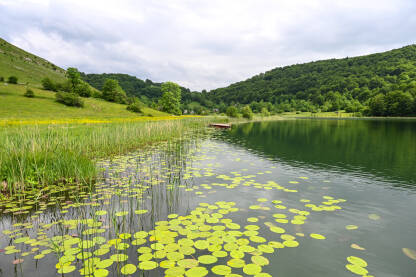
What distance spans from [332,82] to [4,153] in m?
177

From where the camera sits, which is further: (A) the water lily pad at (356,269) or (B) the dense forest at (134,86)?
(B) the dense forest at (134,86)

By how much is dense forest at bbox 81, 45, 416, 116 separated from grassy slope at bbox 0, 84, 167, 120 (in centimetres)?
5620

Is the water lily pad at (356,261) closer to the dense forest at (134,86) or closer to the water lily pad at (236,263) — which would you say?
the water lily pad at (236,263)

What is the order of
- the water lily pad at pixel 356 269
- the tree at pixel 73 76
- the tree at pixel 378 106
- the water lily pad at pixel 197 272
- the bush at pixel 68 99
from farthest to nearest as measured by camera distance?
the tree at pixel 378 106
the tree at pixel 73 76
the bush at pixel 68 99
the water lily pad at pixel 356 269
the water lily pad at pixel 197 272

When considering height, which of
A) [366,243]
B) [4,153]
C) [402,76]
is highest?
[402,76]

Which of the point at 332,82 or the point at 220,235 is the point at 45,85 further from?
the point at 332,82

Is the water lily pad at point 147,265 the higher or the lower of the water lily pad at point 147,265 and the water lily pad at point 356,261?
the higher

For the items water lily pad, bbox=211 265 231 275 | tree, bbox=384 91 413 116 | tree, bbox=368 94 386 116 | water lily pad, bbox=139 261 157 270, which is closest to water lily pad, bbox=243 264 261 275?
water lily pad, bbox=211 265 231 275

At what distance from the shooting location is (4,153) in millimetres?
8281

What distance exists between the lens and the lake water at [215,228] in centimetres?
409

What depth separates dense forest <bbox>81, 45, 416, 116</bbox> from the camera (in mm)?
95688

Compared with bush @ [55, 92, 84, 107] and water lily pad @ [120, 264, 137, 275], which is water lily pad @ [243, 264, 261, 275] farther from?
bush @ [55, 92, 84, 107]

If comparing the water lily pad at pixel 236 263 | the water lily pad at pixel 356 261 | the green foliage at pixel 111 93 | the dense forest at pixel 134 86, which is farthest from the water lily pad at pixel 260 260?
the dense forest at pixel 134 86

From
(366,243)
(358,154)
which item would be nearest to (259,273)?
(366,243)
